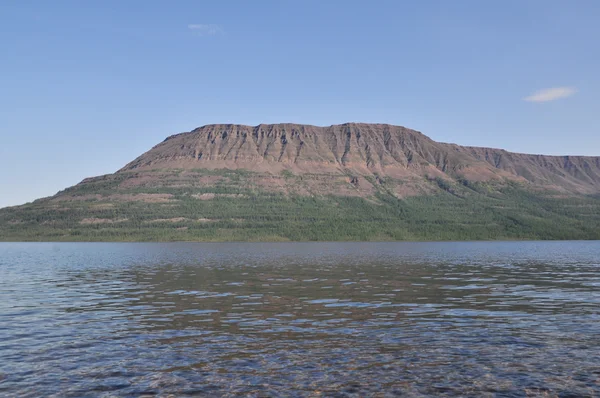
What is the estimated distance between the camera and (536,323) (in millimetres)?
37125

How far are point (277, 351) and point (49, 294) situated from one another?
36537 millimetres

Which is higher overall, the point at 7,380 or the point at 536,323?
the point at 7,380

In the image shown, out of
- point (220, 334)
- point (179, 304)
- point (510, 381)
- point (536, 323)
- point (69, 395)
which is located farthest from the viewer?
point (179, 304)

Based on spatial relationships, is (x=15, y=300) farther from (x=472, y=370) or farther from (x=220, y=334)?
(x=472, y=370)

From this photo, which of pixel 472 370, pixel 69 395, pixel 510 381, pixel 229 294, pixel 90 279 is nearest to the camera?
pixel 69 395

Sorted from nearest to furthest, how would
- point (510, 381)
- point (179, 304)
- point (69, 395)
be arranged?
point (69, 395) → point (510, 381) → point (179, 304)

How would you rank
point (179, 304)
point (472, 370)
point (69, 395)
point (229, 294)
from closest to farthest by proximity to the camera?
point (69, 395)
point (472, 370)
point (179, 304)
point (229, 294)

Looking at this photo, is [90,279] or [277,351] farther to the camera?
[90,279]

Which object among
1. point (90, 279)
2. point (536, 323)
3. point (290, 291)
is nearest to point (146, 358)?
point (536, 323)

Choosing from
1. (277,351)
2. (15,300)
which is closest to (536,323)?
(277,351)

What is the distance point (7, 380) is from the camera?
23.2 meters

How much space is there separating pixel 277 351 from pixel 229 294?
87.8ft

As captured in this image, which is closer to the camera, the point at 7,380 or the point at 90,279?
the point at 7,380

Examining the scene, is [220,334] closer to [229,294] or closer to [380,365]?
[380,365]
